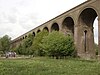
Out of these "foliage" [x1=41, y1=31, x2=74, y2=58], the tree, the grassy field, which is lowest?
the grassy field

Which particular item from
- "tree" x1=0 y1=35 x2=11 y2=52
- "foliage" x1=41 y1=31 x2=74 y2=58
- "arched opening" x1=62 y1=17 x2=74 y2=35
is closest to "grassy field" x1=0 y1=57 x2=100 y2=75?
"foliage" x1=41 y1=31 x2=74 y2=58

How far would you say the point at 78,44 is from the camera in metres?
42.6

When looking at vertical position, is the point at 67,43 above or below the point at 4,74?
above

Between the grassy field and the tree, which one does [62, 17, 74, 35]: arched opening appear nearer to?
the grassy field

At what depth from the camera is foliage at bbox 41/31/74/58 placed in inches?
1633

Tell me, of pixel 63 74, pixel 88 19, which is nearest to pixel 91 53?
pixel 88 19

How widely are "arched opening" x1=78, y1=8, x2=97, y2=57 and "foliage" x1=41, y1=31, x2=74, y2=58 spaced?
2.23m

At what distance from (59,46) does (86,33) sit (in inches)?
242

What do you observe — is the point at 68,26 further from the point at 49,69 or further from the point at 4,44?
the point at 4,44

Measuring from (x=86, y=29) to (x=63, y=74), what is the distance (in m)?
29.7

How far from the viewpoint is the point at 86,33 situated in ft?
143

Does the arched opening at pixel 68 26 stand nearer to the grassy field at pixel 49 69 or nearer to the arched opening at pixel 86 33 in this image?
the arched opening at pixel 86 33

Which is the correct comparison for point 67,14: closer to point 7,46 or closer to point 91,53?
point 91,53

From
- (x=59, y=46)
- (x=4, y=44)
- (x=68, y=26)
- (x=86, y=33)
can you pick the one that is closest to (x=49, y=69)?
(x=59, y=46)
